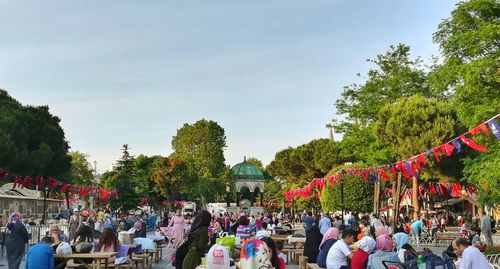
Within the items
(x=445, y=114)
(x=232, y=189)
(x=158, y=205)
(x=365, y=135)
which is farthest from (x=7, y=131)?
(x=232, y=189)

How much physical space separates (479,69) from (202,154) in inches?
2628

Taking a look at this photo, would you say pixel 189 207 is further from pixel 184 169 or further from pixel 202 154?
pixel 202 154

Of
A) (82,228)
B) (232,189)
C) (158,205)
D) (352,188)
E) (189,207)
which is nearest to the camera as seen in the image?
(82,228)

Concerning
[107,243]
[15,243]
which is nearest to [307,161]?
[15,243]

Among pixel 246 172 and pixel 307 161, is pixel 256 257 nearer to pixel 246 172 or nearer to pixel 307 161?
pixel 307 161

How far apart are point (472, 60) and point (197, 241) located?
20199mm

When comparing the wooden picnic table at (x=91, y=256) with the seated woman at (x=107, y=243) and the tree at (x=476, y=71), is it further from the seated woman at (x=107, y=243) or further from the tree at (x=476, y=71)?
the tree at (x=476, y=71)

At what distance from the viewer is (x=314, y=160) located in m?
74.2

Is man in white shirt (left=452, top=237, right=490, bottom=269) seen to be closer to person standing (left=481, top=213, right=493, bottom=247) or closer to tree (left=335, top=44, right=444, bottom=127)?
person standing (left=481, top=213, right=493, bottom=247)

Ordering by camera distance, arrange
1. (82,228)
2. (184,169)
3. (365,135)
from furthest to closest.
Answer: (184,169)
(365,135)
(82,228)

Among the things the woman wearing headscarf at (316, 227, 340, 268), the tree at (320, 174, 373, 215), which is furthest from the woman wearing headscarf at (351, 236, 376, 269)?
the tree at (320, 174, 373, 215)

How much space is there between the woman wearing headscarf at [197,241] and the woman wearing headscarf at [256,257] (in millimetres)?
1446

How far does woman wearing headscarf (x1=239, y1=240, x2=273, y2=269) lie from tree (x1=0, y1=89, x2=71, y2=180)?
35.9 metres

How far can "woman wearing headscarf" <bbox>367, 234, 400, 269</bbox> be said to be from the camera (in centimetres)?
848
